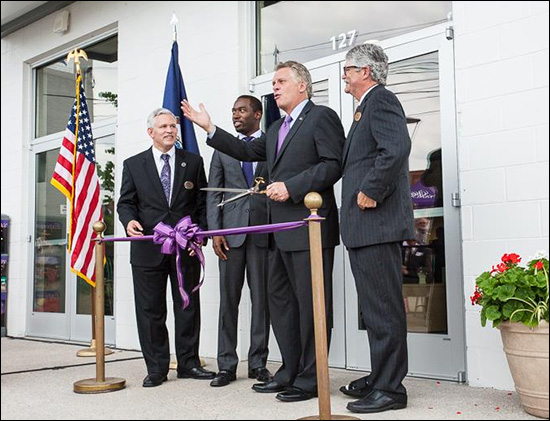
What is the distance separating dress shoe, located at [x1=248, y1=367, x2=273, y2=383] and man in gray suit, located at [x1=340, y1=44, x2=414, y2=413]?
2.51 feet

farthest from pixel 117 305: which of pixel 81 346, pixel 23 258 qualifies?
pixel 23 258

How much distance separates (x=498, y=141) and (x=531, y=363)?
1.11 metres

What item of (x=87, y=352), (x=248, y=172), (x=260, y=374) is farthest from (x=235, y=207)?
(x=87, y=352)

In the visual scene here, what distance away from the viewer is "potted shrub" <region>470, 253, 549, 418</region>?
8.51ft

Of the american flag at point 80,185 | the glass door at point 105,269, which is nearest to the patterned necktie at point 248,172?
the american flag at point 80,185

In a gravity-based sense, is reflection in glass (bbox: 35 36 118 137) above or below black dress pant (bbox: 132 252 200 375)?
above

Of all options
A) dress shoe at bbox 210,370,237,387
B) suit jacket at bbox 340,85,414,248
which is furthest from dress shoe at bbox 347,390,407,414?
dress shoe at bbox 210,370,237,387

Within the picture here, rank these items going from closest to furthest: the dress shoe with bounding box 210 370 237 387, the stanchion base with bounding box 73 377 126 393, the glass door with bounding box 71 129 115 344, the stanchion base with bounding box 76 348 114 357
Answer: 1. the stanchion base with bounding box 73 377 126 393
2. the dress shoe with bounding box 210 370 237 387
3. the stanchion base with bounding box 76 348 114 357
4. the glass door with bounding box 71 129 115 344

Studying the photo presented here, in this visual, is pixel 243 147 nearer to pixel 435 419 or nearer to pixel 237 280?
pixel 237 280

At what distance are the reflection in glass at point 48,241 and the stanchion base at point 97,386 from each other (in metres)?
2.75

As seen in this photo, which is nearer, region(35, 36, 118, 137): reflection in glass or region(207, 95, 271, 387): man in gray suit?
region(207, 95, 271, 387): man in gray suit

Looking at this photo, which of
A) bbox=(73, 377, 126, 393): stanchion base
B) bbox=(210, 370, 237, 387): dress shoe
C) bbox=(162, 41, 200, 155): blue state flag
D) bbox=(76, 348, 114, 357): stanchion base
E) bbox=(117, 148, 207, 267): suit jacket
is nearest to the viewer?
bbox=(73, 377, 126, 393): stanchion base

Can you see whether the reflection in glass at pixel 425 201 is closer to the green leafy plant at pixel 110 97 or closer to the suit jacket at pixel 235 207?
the suit jacket at pixel 235 207

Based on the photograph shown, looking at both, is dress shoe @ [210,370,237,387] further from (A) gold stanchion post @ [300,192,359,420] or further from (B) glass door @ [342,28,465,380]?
(A) gold stanchion post @ [300,192,359,420]
